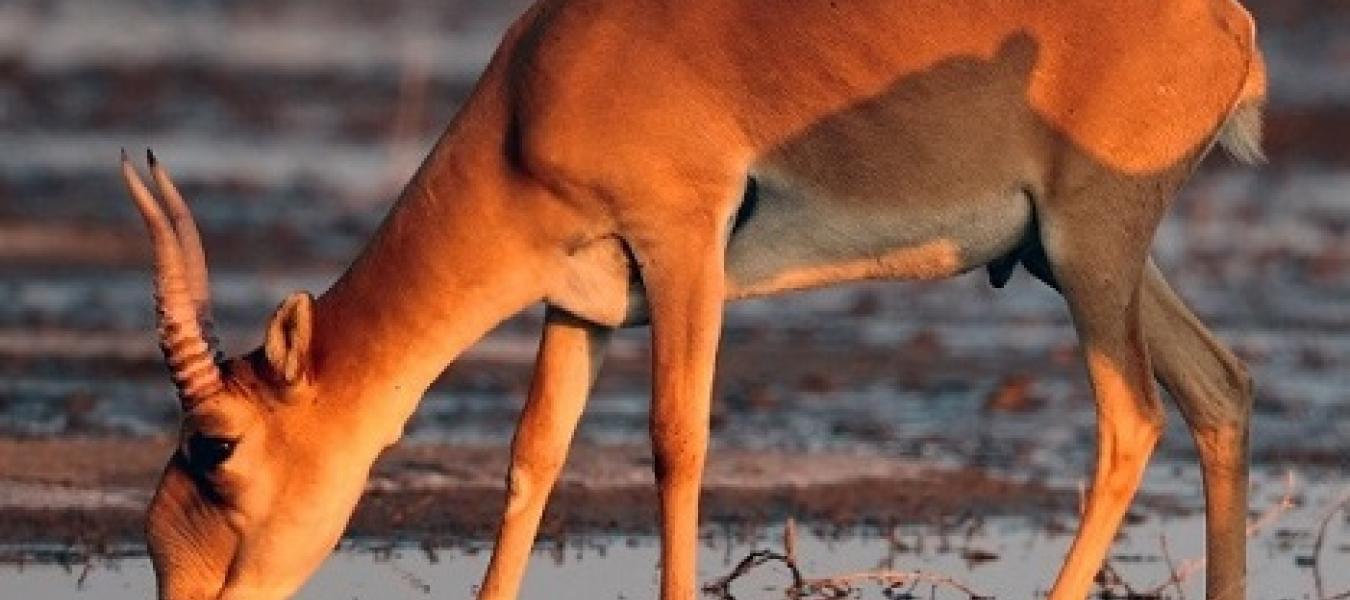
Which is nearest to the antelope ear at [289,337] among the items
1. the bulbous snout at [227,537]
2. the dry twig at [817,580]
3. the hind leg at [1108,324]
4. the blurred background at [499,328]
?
the bulbous snout at [227,537]

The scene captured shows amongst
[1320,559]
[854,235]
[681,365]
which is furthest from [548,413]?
[1320,559]

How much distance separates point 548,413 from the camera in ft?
40.0

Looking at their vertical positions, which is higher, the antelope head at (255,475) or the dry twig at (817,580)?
the antelope head at (255,475)

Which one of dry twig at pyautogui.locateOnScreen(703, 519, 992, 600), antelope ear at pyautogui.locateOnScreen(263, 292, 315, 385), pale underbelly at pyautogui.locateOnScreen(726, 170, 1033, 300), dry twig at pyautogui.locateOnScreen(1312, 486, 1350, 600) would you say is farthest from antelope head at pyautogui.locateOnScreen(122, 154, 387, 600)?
dry twig at pyautogui.locateOnScreen(1312, 486, 1350, 600)

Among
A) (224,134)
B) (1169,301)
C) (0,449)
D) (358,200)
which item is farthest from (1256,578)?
(224,134)

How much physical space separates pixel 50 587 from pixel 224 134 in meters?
14.6

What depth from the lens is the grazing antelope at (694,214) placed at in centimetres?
1135

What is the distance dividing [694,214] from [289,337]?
3.99 feet

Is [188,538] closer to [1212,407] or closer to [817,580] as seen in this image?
[817,580]

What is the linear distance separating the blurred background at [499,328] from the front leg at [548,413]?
11.5 feet

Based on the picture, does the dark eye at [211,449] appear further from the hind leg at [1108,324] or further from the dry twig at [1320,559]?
the dry twig at [1320,559]

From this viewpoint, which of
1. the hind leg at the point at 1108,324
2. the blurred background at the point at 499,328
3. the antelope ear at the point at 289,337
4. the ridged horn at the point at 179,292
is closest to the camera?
the ridged horn at the point at 179,292

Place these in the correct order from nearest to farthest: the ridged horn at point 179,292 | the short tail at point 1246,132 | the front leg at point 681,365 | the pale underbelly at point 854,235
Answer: the ridged horn at point 179,292 < the front leg at point 681,365 < the pale underbelly at point 854,235 < the short tail at point 1246,132

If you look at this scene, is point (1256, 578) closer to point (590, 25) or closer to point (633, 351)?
point (590, 25)
